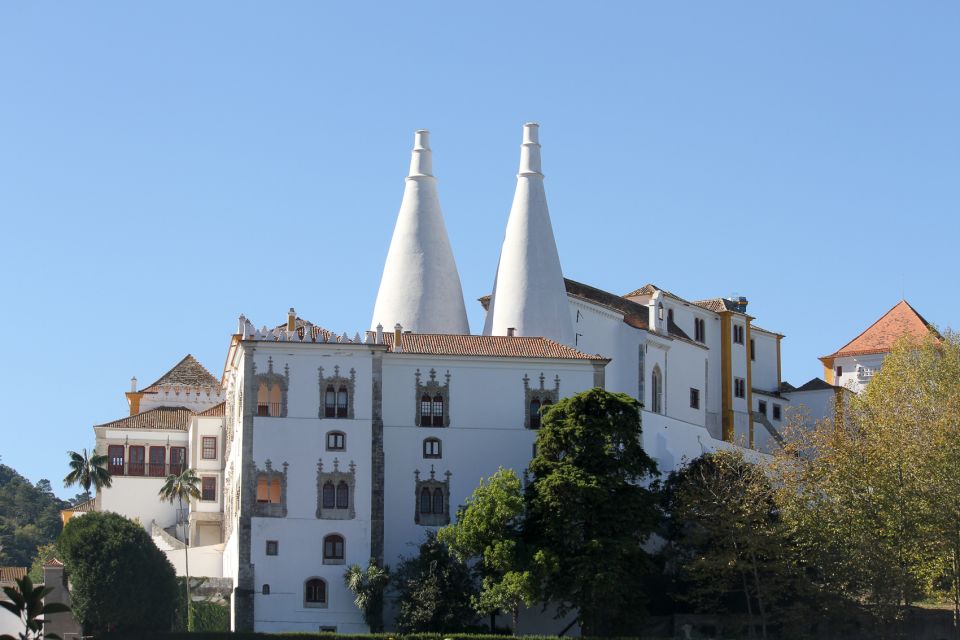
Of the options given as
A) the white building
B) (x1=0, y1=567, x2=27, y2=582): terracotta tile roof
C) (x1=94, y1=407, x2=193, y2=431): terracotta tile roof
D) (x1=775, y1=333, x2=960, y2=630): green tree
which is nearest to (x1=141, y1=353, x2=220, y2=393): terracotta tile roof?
(x1=94, y1=407, x2=193, y2=431): terracotta tile roof

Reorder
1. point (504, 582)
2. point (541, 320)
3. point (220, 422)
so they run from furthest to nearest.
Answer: point (220, 422) → point (541, 320) → point (504, 582)

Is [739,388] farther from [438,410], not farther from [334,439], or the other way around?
[334,439]

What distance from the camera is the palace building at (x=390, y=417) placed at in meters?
56.4

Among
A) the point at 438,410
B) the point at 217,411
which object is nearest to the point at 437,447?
the point at 438,410

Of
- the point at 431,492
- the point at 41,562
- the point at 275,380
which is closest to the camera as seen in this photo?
the point at 275,380

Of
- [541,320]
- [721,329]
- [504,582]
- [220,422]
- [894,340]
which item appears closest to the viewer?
[504,582]

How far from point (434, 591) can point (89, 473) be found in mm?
24276

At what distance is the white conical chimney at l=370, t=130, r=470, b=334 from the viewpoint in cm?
6619

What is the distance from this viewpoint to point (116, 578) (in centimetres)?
5488

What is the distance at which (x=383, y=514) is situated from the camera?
5725cm

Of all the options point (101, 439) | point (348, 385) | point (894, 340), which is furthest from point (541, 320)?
point (894, 340)

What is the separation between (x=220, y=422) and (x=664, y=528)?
853 inches

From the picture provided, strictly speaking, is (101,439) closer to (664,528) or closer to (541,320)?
(541,320)

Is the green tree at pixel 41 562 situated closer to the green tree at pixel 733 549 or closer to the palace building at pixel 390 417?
the palace building at pixel 390 417
